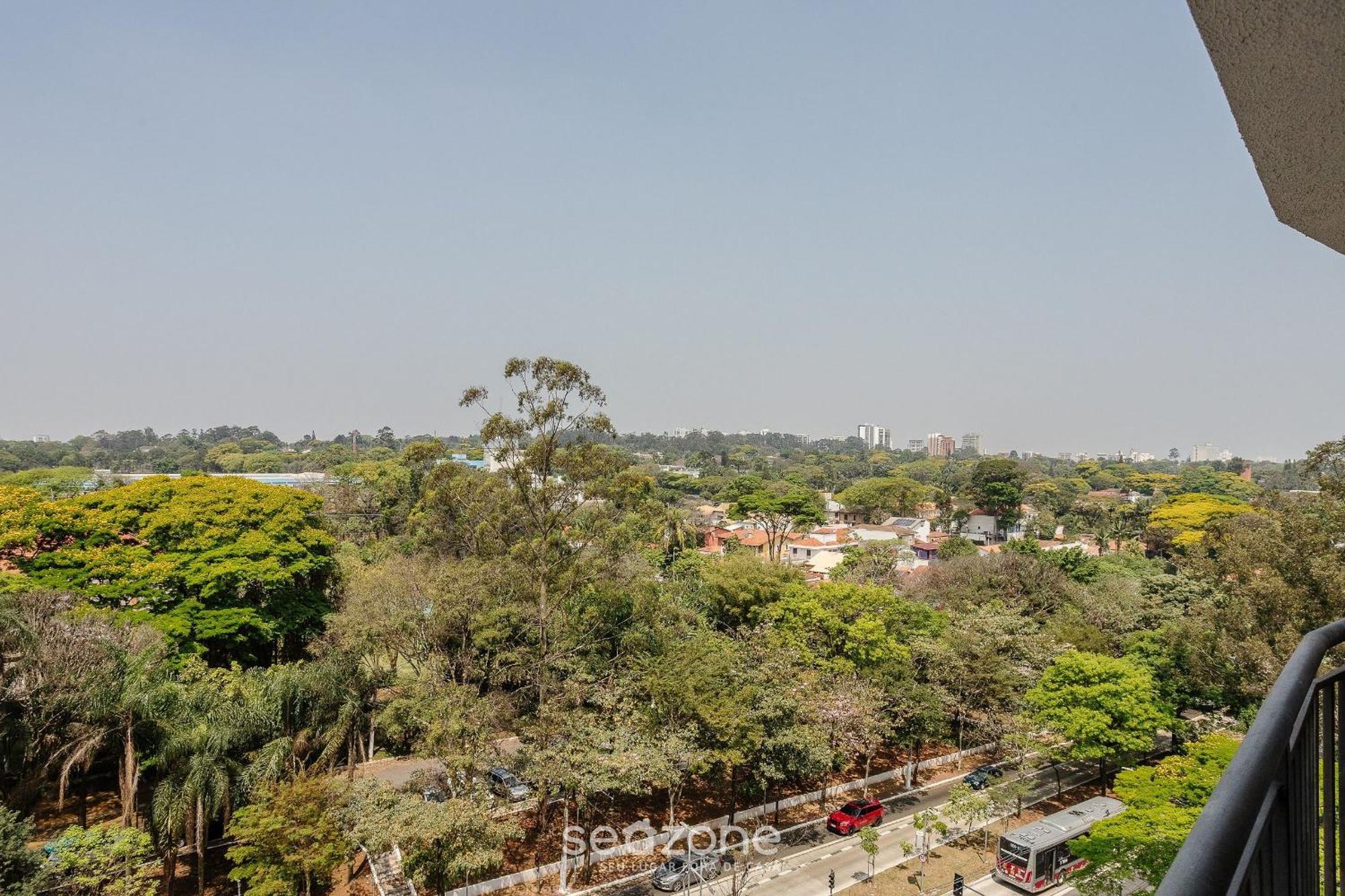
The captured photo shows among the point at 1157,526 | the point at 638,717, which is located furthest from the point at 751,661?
the point at 1157,526

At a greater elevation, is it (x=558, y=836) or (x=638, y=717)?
(x=638, y=717)

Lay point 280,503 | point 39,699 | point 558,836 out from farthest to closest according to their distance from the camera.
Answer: point 280,503 < point 558,836 < point 39,699

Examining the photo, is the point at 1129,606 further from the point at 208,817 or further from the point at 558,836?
the point at 208,817

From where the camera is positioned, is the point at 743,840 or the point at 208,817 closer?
the point at 208,817

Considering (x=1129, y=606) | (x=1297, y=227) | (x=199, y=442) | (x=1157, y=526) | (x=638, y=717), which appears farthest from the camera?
(x=199, y=442)

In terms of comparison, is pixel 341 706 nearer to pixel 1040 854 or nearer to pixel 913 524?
pixel 1040 854

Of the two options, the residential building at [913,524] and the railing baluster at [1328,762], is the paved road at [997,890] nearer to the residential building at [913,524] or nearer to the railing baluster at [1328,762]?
the railing baluster at [1328,762]
